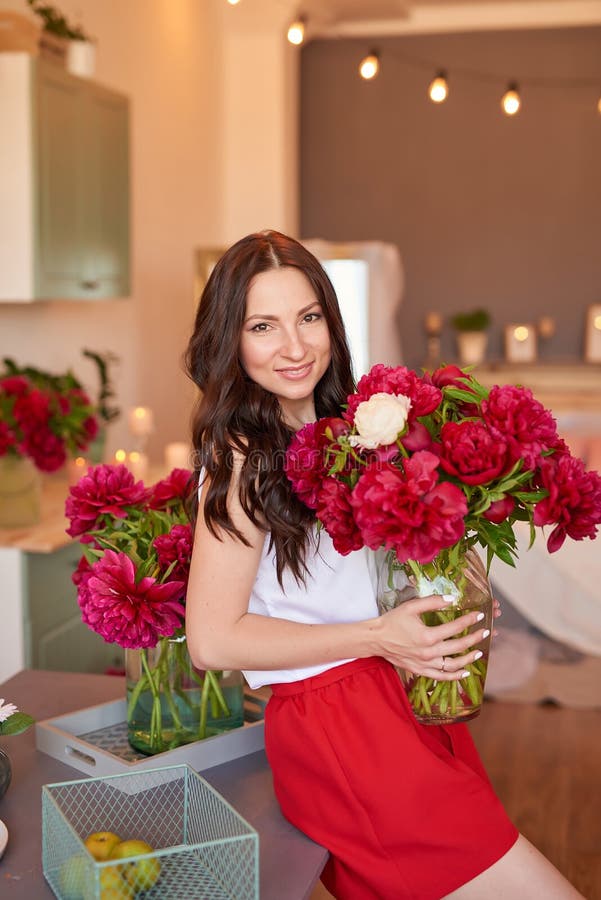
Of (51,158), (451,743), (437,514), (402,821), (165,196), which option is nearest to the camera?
(437,514)

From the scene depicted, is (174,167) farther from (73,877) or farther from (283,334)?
(73,877)

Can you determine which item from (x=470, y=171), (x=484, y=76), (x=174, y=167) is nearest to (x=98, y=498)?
(x=174, y=167)

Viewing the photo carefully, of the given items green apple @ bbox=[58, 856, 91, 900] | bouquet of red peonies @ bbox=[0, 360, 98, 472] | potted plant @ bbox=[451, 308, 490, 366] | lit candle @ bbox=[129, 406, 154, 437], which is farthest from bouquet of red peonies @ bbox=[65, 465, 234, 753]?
potted plant @ bbox=[451, 308, 490, 366]

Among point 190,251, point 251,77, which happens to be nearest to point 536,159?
point 251,77

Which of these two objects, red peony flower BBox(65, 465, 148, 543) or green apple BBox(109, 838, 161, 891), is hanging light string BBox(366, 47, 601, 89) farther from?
green apple BBox(109, 838, 161, 891)

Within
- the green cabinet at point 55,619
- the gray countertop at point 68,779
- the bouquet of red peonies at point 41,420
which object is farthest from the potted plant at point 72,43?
the gray countertop at point 68,779

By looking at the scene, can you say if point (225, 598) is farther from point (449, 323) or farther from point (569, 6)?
point (569, 6)

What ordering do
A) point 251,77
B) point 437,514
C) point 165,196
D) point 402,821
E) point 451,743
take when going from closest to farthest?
point 437,514, point 402,821, point 451,743, point 165,196, point 251,77

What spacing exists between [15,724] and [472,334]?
542 centimetres

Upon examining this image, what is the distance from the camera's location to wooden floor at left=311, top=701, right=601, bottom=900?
9.46 ft

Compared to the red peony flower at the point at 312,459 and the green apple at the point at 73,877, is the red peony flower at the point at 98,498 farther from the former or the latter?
the green apple at the point at 73,877

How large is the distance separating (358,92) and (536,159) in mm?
1217

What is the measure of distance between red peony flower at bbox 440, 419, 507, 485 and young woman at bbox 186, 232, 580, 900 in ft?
0.66

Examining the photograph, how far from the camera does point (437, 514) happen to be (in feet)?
3.96
